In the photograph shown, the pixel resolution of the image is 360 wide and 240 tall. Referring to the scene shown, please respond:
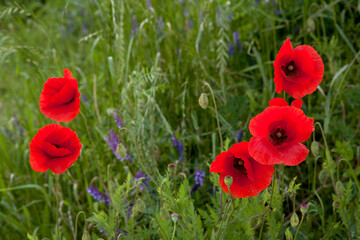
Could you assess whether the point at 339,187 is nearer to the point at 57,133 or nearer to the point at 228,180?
the point at 228,180

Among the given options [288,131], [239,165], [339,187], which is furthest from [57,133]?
[339,187]

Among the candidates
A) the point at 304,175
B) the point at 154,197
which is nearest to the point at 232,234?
the point at 154,197

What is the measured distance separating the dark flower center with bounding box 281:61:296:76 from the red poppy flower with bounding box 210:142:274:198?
234mm

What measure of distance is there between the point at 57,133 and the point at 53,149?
5 centimetres

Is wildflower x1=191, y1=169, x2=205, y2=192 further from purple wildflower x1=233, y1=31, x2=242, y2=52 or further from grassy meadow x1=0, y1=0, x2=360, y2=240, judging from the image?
purple wildflower x1=233, y1=31, x2=242, y2=52

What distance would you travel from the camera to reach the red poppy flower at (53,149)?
1.03 m

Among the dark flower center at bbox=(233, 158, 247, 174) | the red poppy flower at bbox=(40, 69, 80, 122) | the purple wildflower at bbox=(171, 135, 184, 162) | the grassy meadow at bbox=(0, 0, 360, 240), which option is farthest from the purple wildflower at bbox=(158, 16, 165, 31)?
the dark flower center at bbox=(233, 158, 247, 174)

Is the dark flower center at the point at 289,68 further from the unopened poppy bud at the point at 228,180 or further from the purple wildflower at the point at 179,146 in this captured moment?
the purple wildflower at the point at 179,146

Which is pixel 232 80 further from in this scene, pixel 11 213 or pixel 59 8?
pixel 59 8

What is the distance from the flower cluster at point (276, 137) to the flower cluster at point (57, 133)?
0.38 m

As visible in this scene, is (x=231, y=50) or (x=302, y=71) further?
(x=231, y=50)

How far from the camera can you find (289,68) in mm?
1022

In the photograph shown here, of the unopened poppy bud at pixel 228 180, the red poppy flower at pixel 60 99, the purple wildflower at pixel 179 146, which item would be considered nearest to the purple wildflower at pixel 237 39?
the purple wildflower at pixel 179 146

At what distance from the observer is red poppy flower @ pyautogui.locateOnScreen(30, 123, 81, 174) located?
1030 mm
